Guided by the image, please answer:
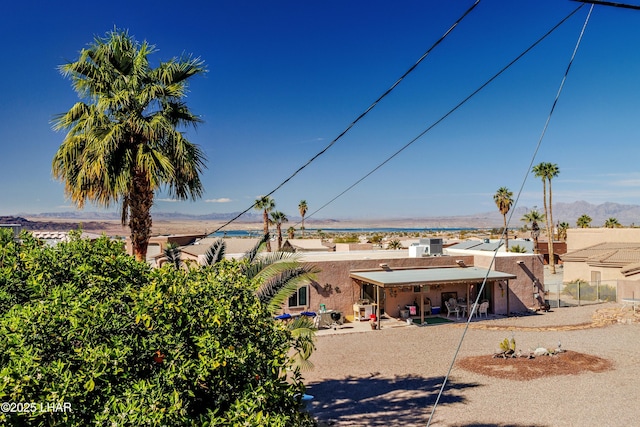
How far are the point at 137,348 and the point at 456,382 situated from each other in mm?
10961

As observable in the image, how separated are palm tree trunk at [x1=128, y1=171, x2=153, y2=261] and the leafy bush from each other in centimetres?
461

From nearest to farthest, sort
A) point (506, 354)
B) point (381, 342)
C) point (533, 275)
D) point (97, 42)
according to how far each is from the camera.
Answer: point (97, 42) < point (506, 354) < point (381, 342) < point (533, 275)

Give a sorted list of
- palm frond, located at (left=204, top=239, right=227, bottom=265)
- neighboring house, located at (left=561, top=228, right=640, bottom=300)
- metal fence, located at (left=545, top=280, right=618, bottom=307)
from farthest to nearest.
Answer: neighboring house, located at (left=561, top=228, right=640, bottom=300)
metal fence, located at (left=545, top=280, right=618, bottom=307)
palm frond, located at (left=204, top=239, right=227, bottom=265)

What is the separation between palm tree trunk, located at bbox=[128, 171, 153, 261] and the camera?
9836mm

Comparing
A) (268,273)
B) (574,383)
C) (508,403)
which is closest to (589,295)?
(574,383)

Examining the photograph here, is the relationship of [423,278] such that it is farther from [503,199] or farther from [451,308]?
[503,199]

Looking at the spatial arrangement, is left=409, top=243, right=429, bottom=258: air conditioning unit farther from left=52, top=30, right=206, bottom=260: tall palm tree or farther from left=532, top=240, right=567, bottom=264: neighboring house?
left=532, top=240, right=567, bottom=264: neighboring house

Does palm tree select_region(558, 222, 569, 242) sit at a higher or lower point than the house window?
higher

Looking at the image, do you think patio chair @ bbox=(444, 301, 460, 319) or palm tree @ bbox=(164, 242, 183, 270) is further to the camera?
patio chair @ bbox=(444, 301, 460, 319)

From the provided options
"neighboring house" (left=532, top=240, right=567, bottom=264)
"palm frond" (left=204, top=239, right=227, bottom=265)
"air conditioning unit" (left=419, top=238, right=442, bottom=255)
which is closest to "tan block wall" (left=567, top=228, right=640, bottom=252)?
"neighboring house" (left=532, top=240, right=567, bottom=264)

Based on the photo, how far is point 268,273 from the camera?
8.78m

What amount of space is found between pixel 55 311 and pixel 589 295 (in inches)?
1161

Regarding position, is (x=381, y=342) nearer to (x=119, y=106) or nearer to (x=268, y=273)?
(x=268, y=273)

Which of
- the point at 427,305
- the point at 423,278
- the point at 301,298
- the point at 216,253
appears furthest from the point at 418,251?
the point at 216,253
